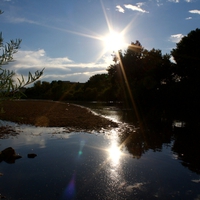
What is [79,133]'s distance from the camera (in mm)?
19562

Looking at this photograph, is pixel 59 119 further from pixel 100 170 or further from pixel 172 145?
pixel 100 170

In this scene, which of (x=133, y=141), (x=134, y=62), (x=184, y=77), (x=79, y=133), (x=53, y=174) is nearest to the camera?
(x=53, y=174)

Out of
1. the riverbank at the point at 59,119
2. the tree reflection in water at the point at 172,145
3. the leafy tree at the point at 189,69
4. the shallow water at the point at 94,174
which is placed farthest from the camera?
the leafy tree at the point at 189,69

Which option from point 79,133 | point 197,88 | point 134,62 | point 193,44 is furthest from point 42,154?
point 134,62

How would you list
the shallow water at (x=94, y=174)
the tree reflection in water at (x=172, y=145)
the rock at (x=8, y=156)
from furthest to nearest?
the tree reflection in water at (x=172, y=145)
the rock at (x=8, y=156)
the shallow water at (x=94, y=174)

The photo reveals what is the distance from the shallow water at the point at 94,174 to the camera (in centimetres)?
797

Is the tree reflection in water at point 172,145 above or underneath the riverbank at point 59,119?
underneath

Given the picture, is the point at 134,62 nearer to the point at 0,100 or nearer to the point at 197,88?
the point at 197,88

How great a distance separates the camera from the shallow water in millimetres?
7973

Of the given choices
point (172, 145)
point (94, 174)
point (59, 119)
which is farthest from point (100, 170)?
point (59, 119)

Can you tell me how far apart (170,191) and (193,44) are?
48060 mm

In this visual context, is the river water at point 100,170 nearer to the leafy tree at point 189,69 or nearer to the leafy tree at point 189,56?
the leafy tree at point 189,69

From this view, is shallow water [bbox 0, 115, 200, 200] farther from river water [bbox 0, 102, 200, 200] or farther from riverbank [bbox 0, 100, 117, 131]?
riverbank [bbox 0, 100, 117, 131]

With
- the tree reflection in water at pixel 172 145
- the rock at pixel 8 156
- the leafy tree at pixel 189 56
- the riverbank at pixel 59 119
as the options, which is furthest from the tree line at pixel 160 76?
the rock at pixel 8 156
